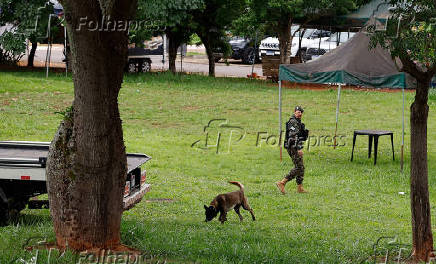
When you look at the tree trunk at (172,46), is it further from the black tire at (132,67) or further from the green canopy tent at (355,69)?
the green canopy tent at (355,69)

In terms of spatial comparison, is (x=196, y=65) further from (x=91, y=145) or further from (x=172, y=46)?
(x=91, y=145)

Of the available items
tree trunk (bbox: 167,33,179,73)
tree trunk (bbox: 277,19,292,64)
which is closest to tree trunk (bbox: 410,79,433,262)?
tree trunk (bbox: 277,19,292,64)

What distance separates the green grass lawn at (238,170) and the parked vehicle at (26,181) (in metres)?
0.36

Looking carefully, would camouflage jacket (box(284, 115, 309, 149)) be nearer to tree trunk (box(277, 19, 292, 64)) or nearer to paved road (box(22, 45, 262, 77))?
tree trunk (box(277, 19, 292, 64))

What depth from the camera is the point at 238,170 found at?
56.4 feet

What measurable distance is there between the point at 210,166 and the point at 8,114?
7.81 metres

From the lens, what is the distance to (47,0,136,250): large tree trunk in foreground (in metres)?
7.67

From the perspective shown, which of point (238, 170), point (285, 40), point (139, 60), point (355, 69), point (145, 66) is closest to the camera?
point (238, 170)

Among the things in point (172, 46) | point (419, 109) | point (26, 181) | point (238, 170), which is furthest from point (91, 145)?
point (172, 46)

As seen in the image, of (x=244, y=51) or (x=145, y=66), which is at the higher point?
(x=244, y=51)

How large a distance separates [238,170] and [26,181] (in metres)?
7.52

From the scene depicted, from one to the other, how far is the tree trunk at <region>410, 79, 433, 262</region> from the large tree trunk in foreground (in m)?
3.67

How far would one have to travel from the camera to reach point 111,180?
7.91 metres

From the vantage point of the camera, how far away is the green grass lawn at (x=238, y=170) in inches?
357
